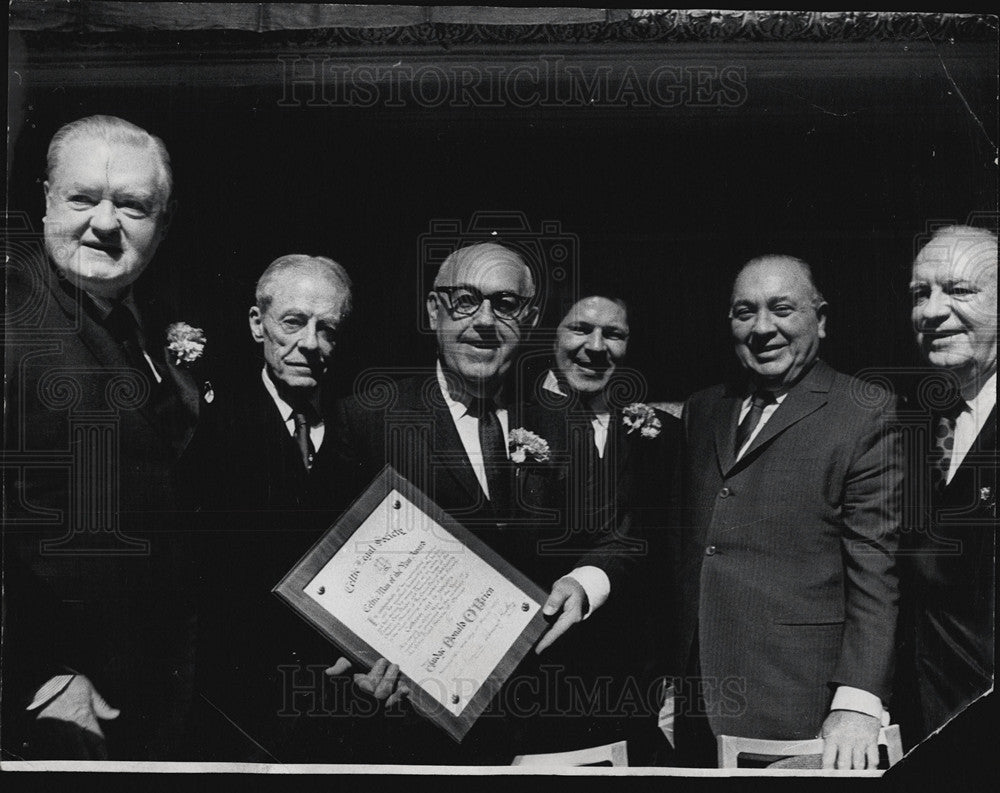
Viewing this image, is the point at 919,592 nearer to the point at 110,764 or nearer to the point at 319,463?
the point at 319,463

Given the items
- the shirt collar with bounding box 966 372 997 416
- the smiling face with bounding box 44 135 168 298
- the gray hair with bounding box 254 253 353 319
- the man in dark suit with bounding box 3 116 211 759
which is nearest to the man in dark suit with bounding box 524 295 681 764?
the gray hair with bounding box 254 253 353 319

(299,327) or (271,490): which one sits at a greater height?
(299,327)

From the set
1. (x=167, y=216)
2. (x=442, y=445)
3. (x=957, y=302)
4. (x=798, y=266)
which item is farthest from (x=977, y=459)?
(x=167, y=216)

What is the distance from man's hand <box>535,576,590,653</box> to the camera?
2188mm

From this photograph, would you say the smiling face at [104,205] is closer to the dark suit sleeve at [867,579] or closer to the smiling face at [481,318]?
the smiling face at [481,318]

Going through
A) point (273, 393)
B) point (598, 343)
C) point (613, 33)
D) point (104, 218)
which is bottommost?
point (273, 393)

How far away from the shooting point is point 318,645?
86.0 inches

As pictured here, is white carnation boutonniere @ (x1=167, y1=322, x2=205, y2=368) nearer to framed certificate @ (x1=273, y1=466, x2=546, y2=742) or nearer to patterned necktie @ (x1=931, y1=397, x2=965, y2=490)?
framed certificate @ (x1=273, y1=466, x2=546, y2=742)

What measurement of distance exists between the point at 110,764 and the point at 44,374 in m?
0.89

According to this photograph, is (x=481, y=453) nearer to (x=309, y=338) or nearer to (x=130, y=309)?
(x=309, y=338)

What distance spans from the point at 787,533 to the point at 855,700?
1.35 feet

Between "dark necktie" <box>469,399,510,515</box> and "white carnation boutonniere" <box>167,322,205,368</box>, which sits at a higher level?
"white carnation boutonniere" <box>167,322,205,368</box>

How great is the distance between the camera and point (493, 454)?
86.4 inches

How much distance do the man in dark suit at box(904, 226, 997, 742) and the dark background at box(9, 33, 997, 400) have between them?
0.08 m
